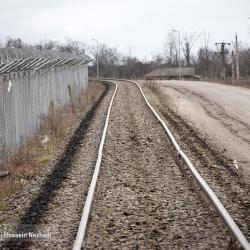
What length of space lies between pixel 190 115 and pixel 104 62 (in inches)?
4783

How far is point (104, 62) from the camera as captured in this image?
143 metres

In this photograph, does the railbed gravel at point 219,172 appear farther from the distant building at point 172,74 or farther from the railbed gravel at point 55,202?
the distant building at point 172,74

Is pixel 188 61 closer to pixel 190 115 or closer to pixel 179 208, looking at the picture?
pixel 190 115

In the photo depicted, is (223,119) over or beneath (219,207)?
over

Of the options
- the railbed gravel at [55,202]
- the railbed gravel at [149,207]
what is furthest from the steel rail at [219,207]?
the railbed gravel at [55,202]

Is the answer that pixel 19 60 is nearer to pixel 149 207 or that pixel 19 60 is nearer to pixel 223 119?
pixel 149 207

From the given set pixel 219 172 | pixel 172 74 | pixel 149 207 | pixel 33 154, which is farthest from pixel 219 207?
pixel 172 74

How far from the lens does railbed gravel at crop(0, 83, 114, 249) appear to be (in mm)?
6738

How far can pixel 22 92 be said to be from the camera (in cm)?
1534

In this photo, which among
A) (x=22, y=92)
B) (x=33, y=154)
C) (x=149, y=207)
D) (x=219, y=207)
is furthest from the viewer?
(x=22, y=92)

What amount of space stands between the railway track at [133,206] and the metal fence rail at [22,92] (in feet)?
5.95

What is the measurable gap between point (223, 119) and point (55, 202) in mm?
14008

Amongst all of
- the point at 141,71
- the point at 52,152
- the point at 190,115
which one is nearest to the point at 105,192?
the point at 52,152

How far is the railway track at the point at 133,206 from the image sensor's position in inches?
259
